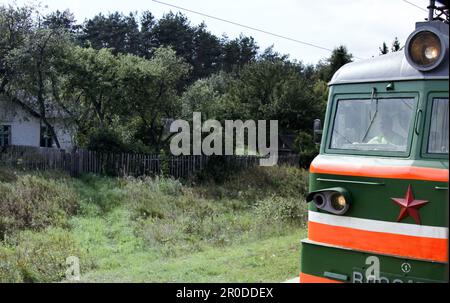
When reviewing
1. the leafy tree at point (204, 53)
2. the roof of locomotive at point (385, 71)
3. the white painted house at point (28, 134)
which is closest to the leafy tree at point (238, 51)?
the leafy tree at point (204, 53)

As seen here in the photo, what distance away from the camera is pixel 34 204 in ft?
48.8

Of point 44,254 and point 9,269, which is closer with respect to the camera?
point 9,269

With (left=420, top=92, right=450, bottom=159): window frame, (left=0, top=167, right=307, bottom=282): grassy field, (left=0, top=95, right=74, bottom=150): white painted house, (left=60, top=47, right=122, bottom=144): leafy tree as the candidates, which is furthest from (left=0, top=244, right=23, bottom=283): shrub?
(left=0, top=95, right=74, bottom=150): white painted house

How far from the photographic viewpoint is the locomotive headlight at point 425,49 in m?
5.20

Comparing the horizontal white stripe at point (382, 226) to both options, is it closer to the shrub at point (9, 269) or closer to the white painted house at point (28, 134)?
the shrub at point (9, 269)

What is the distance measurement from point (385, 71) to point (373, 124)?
61cm

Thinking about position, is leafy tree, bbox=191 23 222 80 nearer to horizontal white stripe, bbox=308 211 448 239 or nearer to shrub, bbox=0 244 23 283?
shrub, bbox=0 244 23 283

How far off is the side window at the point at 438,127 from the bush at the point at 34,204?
35.7 ft

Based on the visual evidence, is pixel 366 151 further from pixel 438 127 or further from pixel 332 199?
pixel 438 127

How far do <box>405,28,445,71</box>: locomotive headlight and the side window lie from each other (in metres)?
0.40

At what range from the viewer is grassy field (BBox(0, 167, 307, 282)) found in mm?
8969

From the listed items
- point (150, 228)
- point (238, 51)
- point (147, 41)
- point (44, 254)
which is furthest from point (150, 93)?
point (238, 51)
